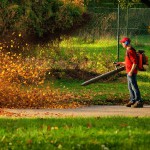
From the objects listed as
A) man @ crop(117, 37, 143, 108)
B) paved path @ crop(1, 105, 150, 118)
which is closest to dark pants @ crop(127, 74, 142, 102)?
man @ crop(117, 37, 143, 108)

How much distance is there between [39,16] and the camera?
22672mm

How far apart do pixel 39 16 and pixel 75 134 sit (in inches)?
507

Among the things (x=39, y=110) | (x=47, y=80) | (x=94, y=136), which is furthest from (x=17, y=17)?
(x=94, y=136)

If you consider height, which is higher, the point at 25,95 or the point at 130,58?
the point at 130,58

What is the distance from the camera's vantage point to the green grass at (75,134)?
30.6 feet

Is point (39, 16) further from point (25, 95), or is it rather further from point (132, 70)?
point (132, 70)

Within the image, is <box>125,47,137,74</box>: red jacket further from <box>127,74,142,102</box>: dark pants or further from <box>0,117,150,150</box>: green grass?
<box>0,117,150,150</box>: green grass

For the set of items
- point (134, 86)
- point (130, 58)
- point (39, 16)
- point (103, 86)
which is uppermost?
point (39, 16)

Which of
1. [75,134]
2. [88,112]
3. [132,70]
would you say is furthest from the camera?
[132,70]

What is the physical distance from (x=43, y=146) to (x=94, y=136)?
3.11 feet

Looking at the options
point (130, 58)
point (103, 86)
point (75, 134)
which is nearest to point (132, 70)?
point (130, 58)

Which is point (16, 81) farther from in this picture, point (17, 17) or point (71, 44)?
point (71, 44)

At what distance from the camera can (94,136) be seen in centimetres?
997

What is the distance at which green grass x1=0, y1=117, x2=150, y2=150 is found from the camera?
9.34 meters
